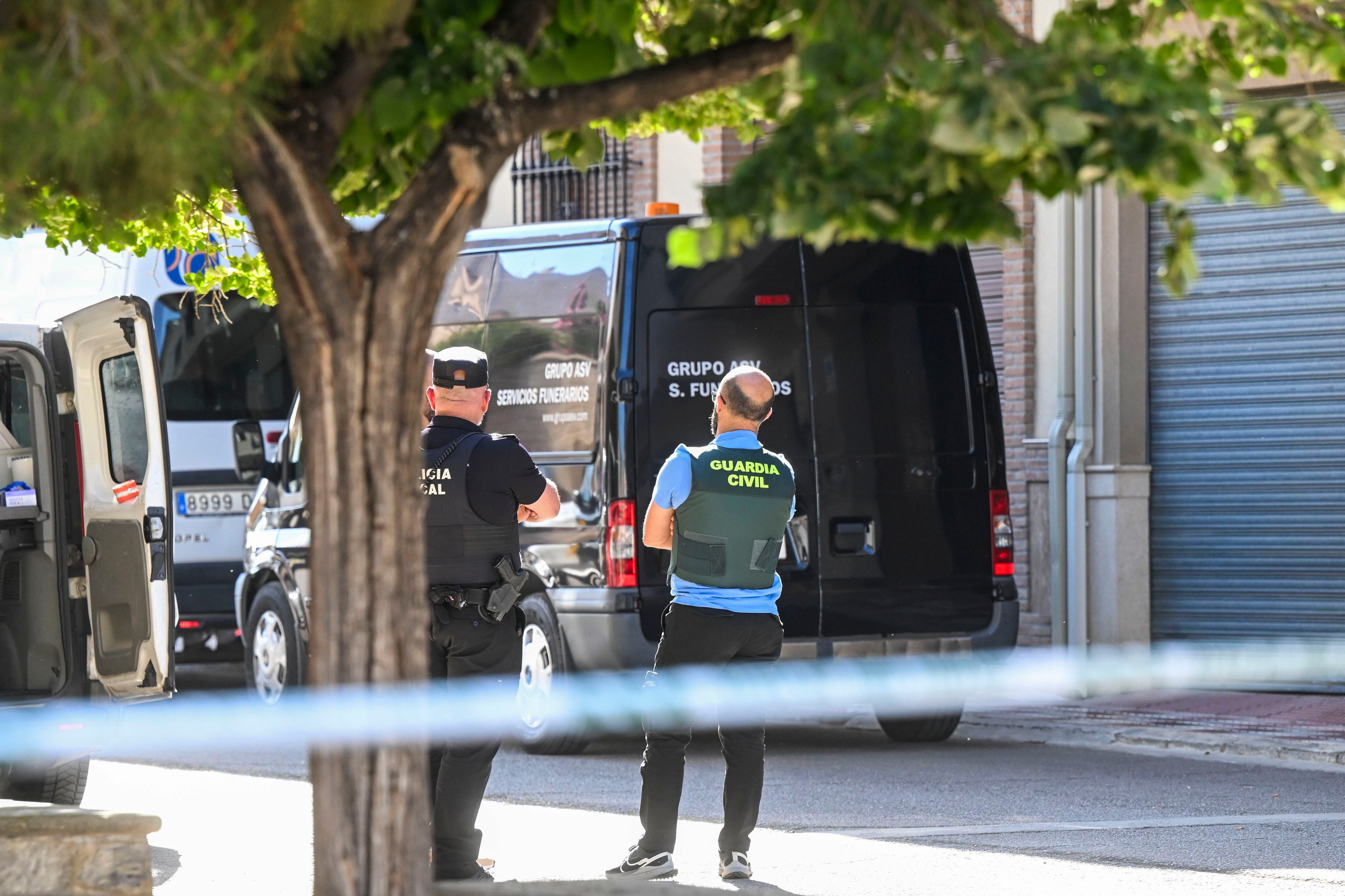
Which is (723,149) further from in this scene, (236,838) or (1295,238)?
(236,838)

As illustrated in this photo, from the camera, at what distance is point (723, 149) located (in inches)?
641

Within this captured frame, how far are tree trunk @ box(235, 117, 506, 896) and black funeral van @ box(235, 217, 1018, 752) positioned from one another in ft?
18.9

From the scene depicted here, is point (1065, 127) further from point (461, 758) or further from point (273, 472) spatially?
point (273, 472)

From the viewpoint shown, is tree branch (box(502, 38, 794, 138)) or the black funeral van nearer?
tree branch (box(502, 38, 794, 138))

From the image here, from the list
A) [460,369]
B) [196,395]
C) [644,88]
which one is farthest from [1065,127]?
[196,395]

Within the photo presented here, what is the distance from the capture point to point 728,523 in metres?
6.54

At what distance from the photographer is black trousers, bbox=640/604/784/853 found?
647cm

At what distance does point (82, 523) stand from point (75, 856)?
2.85 m

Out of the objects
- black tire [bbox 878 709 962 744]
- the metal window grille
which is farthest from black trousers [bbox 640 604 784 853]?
the metal window grille

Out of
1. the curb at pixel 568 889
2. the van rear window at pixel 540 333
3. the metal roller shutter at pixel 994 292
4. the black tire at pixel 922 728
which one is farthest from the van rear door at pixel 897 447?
the curb at pixel 568 889

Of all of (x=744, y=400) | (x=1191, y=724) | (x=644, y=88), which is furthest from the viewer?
(x=1191, y=724)

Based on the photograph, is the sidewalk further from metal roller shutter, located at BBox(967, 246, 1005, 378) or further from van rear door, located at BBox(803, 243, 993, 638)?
metal roller shutter, located at BBox(967, 246, 1005, 378)

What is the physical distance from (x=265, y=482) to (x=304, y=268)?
8108 mm

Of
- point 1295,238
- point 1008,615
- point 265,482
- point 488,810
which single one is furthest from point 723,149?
point 488,810
